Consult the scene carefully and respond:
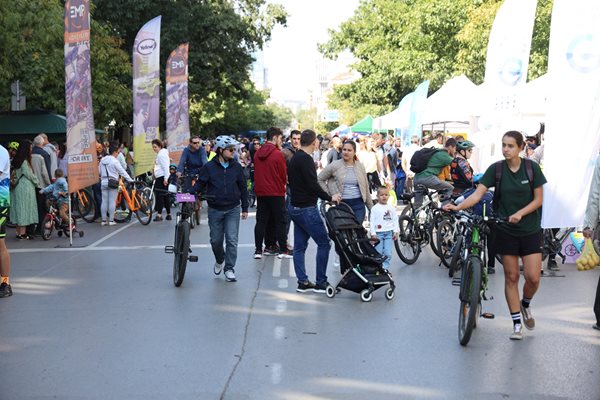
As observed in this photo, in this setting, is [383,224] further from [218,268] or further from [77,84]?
[77,84]

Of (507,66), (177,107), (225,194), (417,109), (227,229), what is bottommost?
(227,229)

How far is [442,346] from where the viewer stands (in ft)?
24.3

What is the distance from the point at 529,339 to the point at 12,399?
4224 mm

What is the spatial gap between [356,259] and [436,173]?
11.7ft

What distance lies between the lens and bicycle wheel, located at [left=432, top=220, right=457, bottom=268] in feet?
39.2

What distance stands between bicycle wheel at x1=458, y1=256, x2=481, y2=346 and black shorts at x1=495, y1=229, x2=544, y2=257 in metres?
0.26

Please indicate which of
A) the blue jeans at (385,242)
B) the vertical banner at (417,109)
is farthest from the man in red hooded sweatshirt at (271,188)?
the vertical banner at (417,109)

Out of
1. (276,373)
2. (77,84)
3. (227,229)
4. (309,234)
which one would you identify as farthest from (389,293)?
(77,84)

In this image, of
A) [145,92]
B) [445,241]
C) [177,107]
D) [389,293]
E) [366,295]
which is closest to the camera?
[366,295]

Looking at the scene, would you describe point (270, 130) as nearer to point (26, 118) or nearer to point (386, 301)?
point (386, 301)

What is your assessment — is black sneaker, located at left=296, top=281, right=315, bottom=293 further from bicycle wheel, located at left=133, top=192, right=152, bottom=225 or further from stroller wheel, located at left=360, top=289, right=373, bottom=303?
bicycle wheel, located at left=133, top=192, right=152, bottom=225

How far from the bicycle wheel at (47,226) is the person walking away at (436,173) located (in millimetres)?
6983

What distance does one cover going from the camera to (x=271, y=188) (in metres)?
12.8

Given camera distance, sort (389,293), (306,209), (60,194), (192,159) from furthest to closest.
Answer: (60,194), (192,159), (306,209), (389,293)
